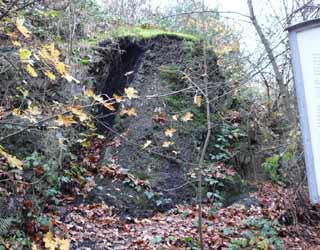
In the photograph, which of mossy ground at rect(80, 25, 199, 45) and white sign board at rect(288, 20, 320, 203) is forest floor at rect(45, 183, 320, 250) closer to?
white sign board at rect(288, 20, 320, 203)

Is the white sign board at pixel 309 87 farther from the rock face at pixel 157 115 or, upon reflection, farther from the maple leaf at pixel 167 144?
the maple leaf at pixel 167 144

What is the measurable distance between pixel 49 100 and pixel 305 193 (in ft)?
15.0

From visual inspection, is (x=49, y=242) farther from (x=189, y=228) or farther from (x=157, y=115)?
(x=157, y=115)

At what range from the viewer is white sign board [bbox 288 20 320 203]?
2.51 meters

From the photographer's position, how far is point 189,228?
5.75 meters

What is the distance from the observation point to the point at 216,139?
8.10m

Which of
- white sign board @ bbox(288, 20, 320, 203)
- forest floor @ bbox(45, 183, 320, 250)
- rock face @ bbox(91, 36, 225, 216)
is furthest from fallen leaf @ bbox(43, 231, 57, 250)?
rock face @ bbox(91, 36, 225, 216)

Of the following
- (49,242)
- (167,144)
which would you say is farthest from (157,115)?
(49,242)

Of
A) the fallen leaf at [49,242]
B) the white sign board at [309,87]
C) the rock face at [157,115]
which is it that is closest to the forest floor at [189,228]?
the rock face at [157,115]

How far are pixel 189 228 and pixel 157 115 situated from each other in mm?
2744

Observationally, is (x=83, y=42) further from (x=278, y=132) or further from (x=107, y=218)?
(x=278, y=132)

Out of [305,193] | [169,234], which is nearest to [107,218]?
[169,234]

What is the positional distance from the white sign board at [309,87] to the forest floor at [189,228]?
9.36 ft

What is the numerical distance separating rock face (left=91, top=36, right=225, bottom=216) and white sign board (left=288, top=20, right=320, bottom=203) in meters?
3.89
